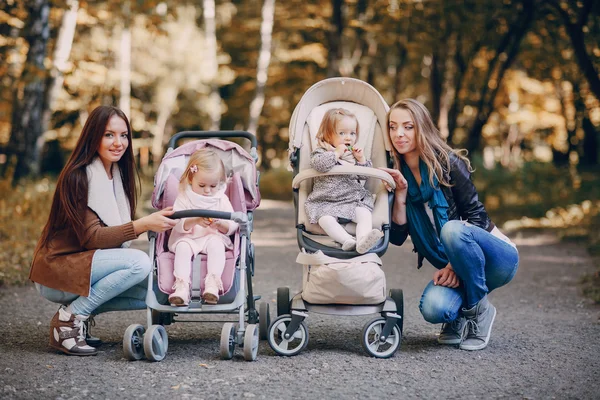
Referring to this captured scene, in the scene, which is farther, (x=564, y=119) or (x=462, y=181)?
(x=564, y=119)

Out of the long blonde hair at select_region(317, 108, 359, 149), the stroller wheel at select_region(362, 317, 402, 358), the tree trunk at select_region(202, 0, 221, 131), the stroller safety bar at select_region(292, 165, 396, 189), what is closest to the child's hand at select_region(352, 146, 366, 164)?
the long blonde hair at select_region(317, 108, 359, 149)

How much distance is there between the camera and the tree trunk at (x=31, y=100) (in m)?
13.0

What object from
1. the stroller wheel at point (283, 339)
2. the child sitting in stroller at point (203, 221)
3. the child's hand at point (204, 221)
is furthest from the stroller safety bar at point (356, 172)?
the stroller wheel at point (283, 339)

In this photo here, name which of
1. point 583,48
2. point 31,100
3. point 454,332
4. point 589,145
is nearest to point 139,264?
point 454,332

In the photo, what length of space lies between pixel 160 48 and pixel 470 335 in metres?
27.8

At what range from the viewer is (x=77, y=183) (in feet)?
16.4

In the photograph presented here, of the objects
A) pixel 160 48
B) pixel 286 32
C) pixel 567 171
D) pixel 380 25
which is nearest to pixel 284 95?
pixel 286 32

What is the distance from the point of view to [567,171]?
1903cm

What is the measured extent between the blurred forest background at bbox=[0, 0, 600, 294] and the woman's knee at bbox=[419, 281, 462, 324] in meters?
4.96

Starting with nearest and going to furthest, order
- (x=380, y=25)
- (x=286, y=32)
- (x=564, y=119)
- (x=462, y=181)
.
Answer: (x=462, y=181)
(x=380, y=25)
(x=564, y=119)
(x=286, y=32)

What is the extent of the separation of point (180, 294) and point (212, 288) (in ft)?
0.68

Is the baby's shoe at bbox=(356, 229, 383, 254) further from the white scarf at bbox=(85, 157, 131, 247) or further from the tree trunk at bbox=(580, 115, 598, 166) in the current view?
the tree trunk at bbox=(580, 115, 598, 166)

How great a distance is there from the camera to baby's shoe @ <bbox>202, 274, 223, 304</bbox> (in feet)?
15.8

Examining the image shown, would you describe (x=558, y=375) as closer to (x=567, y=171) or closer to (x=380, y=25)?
(x=567, y=171)
